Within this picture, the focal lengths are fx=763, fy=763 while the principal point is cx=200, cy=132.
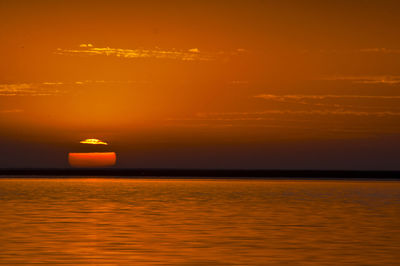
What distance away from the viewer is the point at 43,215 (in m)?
54.5

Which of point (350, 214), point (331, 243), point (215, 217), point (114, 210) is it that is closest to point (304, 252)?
point (331, 243)

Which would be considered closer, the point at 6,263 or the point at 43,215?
the point at 6,263

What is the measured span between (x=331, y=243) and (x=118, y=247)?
34.4ft

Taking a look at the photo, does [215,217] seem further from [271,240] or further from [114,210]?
[271,240]

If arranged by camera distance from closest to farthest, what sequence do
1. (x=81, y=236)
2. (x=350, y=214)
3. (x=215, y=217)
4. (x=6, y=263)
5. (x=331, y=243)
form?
(x=6, y=263), (x=331, y=243), (x=81, y=236), (x=215, y=217), (x=350, y=214)

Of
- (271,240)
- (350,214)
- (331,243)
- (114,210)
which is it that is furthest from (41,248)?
(350,214)

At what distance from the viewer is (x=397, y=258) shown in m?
32.2

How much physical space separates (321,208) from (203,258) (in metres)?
34.1

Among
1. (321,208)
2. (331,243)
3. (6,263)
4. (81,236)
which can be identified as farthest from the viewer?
(321,208)

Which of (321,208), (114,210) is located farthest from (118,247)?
(321,208)

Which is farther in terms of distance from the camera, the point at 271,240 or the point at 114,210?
the point at 114,210

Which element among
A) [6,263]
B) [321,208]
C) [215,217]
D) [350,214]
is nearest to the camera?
[6,263]

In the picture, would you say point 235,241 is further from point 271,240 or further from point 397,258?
point 397,258

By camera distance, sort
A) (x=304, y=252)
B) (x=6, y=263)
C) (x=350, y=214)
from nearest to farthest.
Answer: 1. (x=6, y=263)
2. (x=304, y=252)
3. (x=350, y=214)
